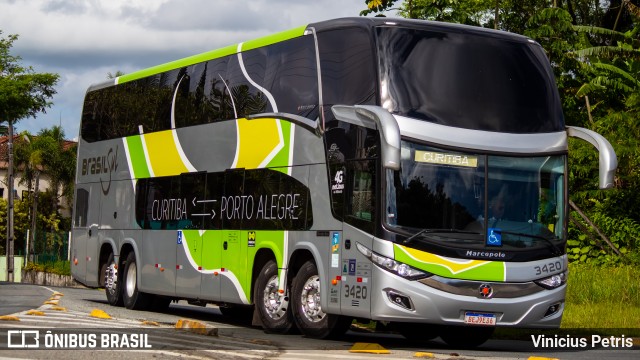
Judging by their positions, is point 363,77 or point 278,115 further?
point 278,115

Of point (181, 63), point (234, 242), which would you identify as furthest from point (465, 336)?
point (181, 63)

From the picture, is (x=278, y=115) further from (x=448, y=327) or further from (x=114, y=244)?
(x=114, y=244)

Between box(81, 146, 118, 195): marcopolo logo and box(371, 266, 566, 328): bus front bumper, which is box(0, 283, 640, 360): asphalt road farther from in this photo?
box(81, 146, 118, 195): marcopolo logo

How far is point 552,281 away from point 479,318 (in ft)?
4.08

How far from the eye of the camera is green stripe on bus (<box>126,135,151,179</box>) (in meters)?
23.9

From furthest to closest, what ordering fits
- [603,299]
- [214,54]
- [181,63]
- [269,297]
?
1. [603,299]
2. [181,63]
3. [214,54]
4. [269,297]

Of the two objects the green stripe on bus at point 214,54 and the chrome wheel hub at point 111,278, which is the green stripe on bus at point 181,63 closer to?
the green stripe on bus at point 214,54

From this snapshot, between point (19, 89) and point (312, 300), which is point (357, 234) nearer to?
point (312, 300)

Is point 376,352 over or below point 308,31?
below

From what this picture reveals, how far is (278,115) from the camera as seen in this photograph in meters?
18.8

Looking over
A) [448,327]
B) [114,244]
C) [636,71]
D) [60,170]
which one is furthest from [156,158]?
[60,170]

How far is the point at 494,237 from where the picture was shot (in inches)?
639

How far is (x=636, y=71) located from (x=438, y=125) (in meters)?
21.2

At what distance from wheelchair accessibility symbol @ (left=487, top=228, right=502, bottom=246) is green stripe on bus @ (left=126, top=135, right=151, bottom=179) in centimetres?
904
